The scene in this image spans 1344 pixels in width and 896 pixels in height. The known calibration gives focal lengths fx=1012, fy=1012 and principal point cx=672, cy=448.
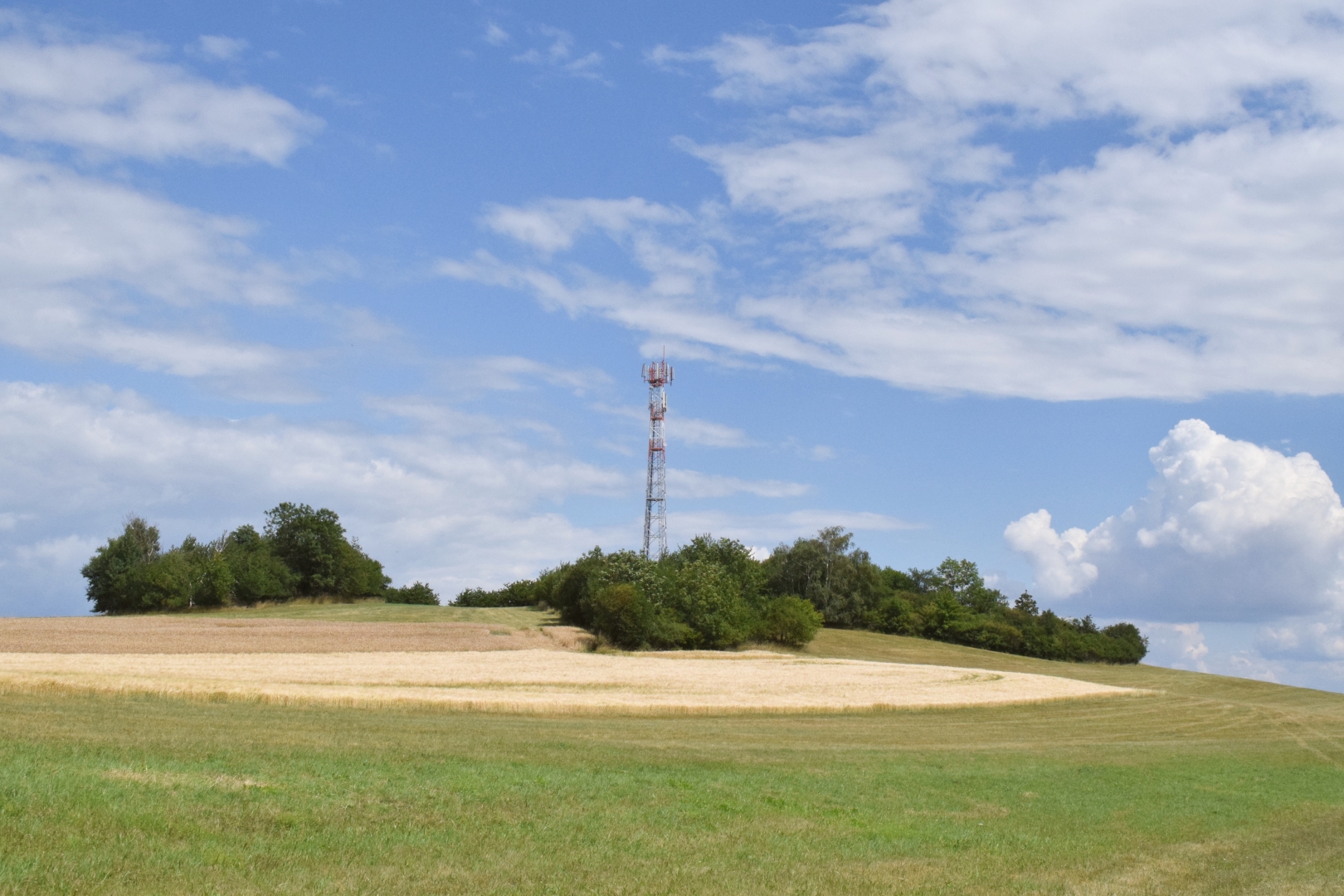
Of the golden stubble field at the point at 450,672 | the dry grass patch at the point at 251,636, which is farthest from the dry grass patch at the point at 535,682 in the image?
the dry grass patch at the point at 251,636

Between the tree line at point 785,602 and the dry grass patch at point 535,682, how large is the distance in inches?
572

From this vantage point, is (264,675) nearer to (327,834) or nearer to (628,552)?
(327,834)

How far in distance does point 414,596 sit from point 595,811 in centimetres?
12483

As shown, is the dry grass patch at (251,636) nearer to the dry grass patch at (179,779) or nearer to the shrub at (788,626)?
the shrub at (788,626)

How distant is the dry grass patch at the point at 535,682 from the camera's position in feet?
115

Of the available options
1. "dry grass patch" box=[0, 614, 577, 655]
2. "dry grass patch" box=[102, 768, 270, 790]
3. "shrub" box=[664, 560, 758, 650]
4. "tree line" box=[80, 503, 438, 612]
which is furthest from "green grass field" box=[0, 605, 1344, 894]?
"tree line" box=[80, 503, 438, 612]

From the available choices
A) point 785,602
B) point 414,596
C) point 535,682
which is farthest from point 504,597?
point 535,682

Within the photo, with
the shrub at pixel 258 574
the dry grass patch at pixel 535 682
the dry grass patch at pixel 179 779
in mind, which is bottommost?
the dry grass patch at pixel 535 682

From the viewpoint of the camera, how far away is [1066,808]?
21875 millimetres

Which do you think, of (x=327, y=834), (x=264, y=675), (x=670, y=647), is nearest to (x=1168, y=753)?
(x=327, y=834)

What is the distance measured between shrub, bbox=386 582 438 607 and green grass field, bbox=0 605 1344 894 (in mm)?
107680

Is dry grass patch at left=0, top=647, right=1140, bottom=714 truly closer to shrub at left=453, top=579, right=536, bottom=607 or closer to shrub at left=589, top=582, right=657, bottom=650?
shrub at left=589, top=582, right=657, bottom=650

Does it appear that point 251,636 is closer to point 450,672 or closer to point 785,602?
point 450,672

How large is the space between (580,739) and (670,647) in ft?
189
